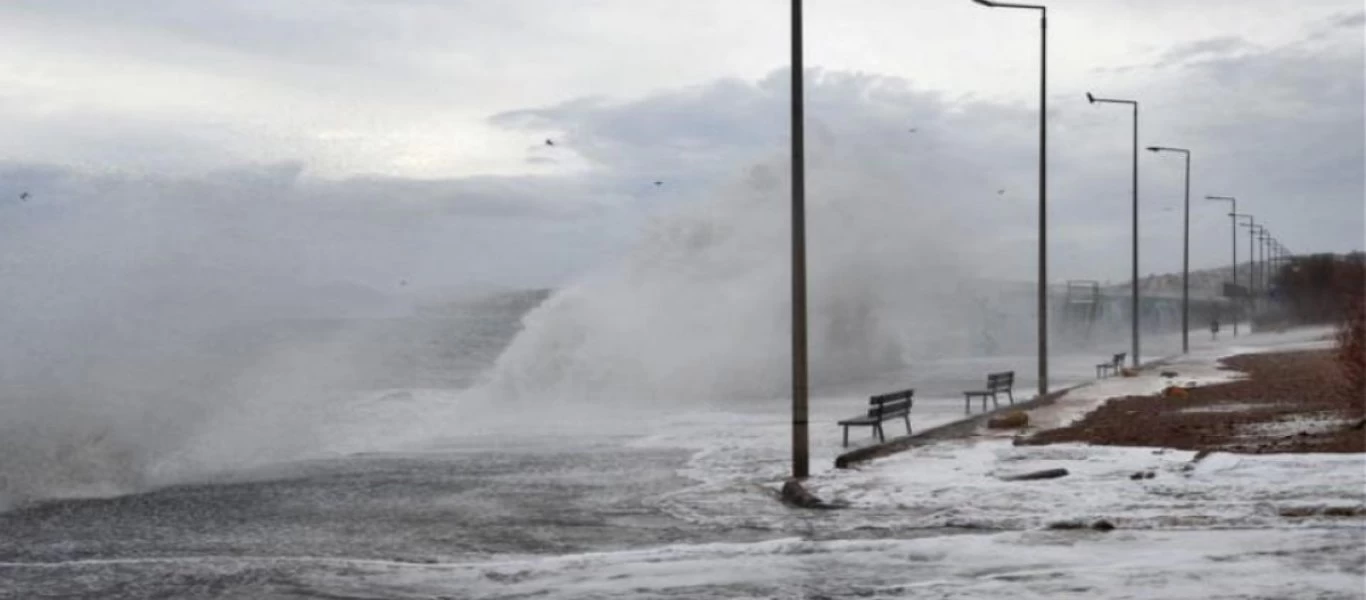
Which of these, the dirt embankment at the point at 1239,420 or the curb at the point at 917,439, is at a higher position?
the dirt embankment at the point at 1239,420

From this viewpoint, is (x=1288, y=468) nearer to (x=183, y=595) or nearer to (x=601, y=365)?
(x=183, y=595)

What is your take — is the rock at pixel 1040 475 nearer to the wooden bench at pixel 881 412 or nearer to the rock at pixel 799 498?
the rock at pixel 799 498

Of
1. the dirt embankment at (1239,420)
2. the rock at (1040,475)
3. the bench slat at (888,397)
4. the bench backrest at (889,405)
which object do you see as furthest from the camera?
the bench slat at (888,397)

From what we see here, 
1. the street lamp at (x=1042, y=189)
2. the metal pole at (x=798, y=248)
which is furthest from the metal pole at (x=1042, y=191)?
the metal pole at (x=798, y=248)

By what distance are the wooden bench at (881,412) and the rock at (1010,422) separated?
1416mm

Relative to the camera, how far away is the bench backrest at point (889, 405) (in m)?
24.7

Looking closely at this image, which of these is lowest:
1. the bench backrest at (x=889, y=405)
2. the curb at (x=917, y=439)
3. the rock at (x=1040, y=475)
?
the curb at (x=917, y=439)

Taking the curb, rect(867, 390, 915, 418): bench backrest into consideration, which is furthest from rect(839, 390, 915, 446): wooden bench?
the curb

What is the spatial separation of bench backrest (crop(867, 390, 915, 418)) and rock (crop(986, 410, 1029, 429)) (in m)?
1.44

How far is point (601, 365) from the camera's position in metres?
46.6

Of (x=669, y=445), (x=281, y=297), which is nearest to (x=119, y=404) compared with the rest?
(x=669, y=445)

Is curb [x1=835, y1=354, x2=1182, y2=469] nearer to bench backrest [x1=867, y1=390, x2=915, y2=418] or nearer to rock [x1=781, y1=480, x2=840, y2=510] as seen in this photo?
bench backrest [x1=867, y1=390, x2=915, y2=418]

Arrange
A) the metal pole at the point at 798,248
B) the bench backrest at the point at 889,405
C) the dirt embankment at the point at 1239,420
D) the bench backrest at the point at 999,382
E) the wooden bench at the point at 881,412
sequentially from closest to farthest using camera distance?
1. the metal pole at the point at 798,248
2. the dirt embankment at the point at 1239,420
3. the wooden bench at the point at 881,412
4. the bench backrest at the point at 889,405
5. the bench backrest at the point at 999,382

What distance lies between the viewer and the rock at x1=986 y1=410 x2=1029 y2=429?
26.3 m
